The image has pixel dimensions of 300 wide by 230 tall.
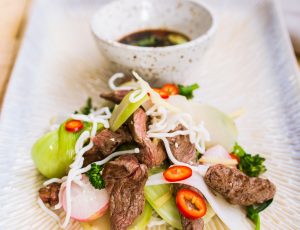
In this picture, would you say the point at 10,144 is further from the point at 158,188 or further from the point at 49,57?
the point at 49,57

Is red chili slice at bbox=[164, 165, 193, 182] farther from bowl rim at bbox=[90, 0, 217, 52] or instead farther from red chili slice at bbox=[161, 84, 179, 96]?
bowl rim at bbox=[90, 0, 217, 52]

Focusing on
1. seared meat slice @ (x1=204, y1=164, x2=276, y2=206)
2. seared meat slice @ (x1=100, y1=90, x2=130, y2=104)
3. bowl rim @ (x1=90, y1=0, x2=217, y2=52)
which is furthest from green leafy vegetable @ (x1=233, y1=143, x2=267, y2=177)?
bowl rim @ (x1=90, y1=0, x2=217, y2=52)

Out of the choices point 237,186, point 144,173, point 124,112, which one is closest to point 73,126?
point 124,112

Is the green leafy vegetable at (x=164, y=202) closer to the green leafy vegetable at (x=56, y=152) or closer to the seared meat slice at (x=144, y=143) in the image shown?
the seared meat slice at (x=144, y=143)

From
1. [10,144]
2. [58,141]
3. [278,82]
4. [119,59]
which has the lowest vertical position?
[10,144]

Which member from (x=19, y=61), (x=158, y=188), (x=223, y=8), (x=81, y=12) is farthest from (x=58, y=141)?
(x=223, y=8)

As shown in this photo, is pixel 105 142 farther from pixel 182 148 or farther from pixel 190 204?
pixel 190 204
